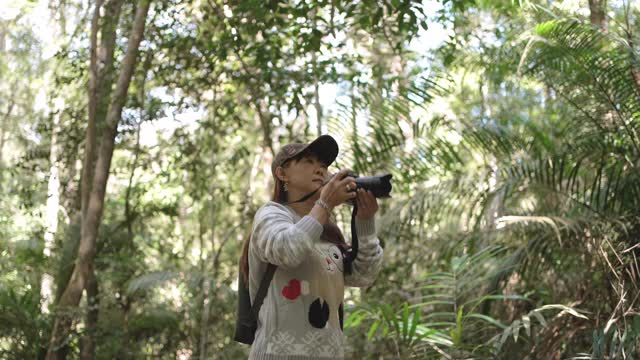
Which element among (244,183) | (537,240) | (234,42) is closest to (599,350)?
(537,240)

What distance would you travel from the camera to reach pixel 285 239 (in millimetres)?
2252

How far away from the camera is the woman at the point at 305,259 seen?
2314 millimetres

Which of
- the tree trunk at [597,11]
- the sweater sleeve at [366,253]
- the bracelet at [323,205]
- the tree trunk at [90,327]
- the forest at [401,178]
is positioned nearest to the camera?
the bracelet at [323,205]

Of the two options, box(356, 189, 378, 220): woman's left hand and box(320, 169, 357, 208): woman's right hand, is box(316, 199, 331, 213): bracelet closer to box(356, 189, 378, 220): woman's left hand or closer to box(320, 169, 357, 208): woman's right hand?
box(320, 169, 357, 208): woman's right hand

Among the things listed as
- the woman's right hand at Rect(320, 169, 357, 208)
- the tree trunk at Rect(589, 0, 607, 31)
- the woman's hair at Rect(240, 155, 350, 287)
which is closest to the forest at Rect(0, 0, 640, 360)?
the tree trunk at Rect(589, 0, 607, 31)

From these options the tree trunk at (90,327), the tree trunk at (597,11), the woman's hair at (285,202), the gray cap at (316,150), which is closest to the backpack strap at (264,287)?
the woman's hair at (285,202)

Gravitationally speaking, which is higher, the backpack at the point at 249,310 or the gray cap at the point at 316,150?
the gray cap at the point at 316,150

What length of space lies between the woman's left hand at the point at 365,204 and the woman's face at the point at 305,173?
7.7 inches

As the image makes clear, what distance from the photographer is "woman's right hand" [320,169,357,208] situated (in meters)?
2.36

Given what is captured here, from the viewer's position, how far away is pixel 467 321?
18.6 feet

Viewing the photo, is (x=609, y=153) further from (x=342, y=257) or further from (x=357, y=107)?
(x=342, y=257)

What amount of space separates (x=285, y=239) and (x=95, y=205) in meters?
5.48

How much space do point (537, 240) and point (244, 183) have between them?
425 inches

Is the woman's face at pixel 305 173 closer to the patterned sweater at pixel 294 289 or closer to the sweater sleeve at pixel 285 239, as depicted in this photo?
the patterned sweater at pixel 294 289
